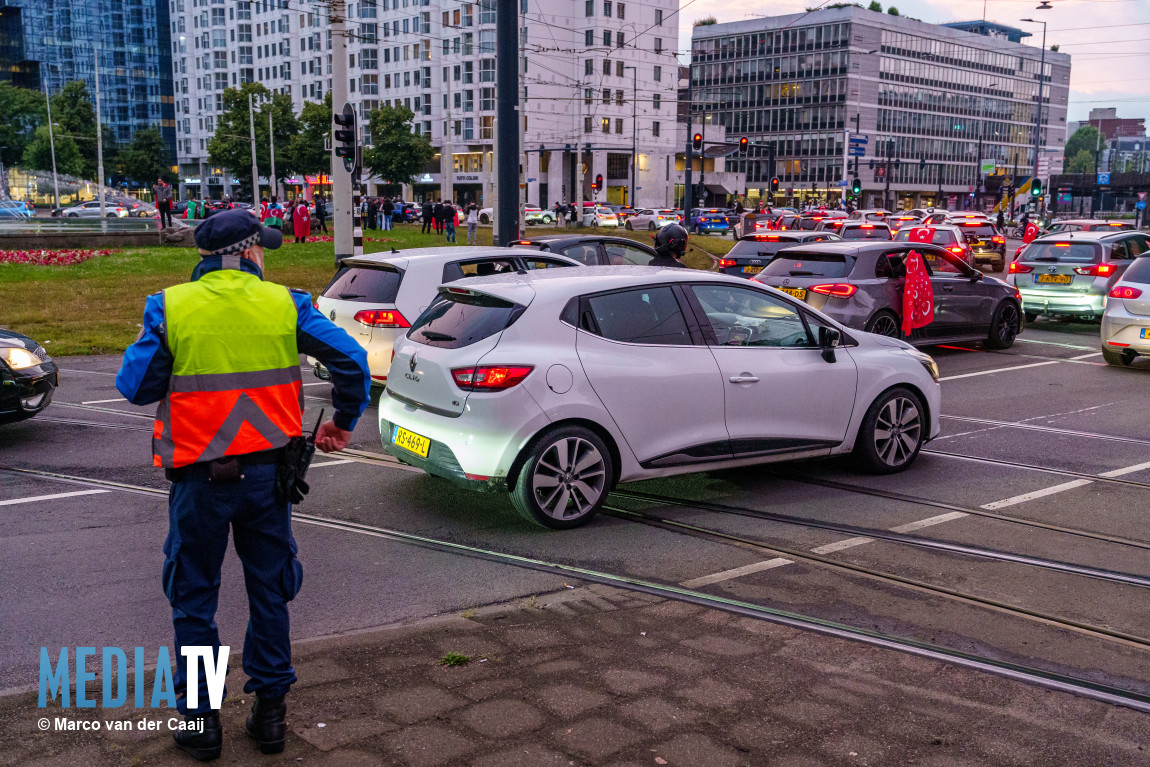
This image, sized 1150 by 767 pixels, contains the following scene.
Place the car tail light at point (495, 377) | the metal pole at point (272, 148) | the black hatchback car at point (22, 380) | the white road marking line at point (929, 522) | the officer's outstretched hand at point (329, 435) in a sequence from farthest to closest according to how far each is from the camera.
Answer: the metal pole at point (272, 148) < the black hatchback car at point (22, 380) < the white road marking line at point (929, 522) < the car tail light at point (495, 377) < the officer's outstretched hand at point (329, 435)

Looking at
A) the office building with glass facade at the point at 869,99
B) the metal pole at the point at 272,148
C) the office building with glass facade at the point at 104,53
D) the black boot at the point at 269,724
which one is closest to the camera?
the black boot at the point at 269,724

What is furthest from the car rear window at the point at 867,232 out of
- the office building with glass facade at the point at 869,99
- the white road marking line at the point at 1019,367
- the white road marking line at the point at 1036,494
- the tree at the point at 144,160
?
the tree at the point at 144,160

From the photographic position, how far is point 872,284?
→ 1388cm

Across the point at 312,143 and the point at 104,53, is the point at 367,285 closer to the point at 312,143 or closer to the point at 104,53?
the point at 312,143

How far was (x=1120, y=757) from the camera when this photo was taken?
3971 millimetres

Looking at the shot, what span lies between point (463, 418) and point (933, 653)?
119 inches

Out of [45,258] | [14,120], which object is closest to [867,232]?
[45,258]

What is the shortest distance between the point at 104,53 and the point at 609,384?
487 feet

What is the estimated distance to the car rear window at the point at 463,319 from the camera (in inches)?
268

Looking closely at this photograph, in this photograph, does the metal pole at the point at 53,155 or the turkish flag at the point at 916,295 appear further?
the metal pole at the point at 53,155

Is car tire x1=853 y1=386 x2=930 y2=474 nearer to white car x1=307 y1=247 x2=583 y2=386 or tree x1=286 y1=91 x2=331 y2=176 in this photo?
white car x1=307 y1=247 x2=583 y2=386

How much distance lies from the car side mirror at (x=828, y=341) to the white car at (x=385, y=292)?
11.3 feet

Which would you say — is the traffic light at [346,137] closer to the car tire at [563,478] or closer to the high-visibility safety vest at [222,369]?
the car tire at [563,478]

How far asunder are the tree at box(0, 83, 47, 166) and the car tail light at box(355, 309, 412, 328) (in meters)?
102
